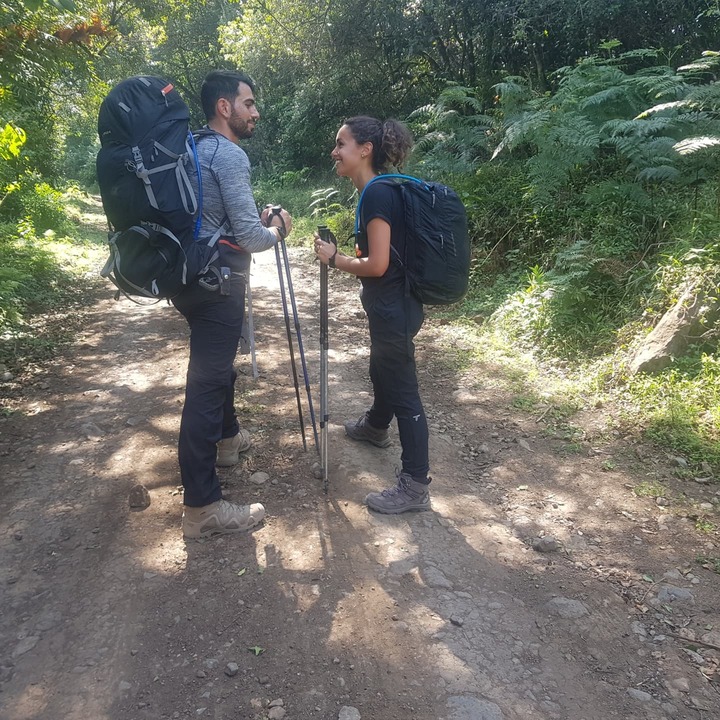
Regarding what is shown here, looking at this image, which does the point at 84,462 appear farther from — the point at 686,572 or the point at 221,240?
the point at 686,572

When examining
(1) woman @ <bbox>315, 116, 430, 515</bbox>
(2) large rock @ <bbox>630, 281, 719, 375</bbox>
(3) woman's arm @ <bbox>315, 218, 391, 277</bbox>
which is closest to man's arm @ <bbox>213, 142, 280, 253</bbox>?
(1) woman @ <bbox>315, 116, 430, 515</bbox>

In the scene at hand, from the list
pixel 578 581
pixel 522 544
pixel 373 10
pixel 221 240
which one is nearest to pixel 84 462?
pixel 221 240

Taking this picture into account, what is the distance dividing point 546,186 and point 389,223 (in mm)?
4835

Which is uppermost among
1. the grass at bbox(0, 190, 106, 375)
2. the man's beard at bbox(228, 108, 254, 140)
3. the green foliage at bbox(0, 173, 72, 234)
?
the man's beard at bbox(228, 108, 254, 140)

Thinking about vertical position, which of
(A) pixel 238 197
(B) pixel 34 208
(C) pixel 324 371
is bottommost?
(C) pixel 324 371

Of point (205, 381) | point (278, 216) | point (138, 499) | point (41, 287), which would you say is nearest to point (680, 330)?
point (278, 216)

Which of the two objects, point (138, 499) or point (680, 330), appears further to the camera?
point (680, 330)

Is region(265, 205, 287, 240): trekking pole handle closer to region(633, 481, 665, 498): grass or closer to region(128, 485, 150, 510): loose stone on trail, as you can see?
region(128, 485, 150, 510): loose stone on trail

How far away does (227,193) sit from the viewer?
9.62ft

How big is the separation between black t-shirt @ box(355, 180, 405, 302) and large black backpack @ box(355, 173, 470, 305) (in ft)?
0.08

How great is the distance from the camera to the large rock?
4.69 meters

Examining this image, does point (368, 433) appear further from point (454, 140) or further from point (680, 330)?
point (454, 140)

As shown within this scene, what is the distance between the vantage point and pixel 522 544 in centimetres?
328

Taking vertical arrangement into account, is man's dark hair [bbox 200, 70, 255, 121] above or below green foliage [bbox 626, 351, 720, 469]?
above
